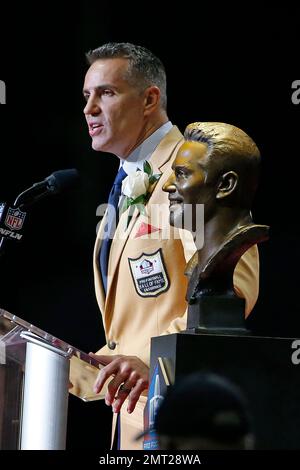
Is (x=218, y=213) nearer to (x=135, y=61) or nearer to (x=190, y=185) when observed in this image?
(x=190, y=185)

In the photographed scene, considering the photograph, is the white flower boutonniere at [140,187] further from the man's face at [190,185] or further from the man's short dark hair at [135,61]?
the man's face at [190,185]

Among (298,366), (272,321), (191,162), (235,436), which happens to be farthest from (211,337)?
(272,321)

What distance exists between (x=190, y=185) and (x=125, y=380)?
1.62ft

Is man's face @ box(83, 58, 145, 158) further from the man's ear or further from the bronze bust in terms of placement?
the bronze bust

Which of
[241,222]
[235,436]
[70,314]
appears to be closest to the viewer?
[235,436]

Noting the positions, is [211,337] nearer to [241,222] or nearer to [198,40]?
[241,222]

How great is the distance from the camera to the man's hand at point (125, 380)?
7.38 feet

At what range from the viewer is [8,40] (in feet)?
12.1

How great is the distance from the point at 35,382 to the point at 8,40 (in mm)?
1835

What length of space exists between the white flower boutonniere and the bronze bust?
1.83 ft

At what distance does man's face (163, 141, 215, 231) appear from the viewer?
219cm

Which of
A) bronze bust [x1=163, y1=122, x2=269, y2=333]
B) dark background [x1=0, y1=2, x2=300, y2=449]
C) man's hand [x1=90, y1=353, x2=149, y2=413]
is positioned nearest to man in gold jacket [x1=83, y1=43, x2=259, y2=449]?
man's hand [x1=90, y1=353, x2=149, y2=413]

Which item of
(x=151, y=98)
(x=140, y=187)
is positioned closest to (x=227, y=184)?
(x=140, y=187)

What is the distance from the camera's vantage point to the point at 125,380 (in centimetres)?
228
